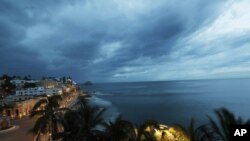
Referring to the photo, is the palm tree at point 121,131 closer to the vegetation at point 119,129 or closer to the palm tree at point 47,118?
the vegetation at point 119,129

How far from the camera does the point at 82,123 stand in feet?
63.1

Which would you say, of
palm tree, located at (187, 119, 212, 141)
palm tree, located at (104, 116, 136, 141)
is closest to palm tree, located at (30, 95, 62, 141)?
palm tree, located at (104, 116, 136, 141)

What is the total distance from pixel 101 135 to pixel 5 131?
20.4 meters

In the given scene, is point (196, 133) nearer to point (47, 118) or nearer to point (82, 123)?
point (82, 123)

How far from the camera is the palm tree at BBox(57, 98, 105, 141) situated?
19.0m

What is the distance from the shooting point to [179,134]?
18062 mm

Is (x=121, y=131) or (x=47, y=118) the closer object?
(x=121, y=131)

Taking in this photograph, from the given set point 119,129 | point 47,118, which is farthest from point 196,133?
point 47,118

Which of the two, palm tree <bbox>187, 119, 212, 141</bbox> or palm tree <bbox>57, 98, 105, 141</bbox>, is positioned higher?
palm tree <bbox>57, 98, 105, 141</bbox>

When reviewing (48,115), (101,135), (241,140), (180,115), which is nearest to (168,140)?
(101,135)

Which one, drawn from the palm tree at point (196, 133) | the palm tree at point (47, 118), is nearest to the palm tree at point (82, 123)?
the palm tree at point (47, 118)

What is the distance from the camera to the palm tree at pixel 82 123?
19.0 meters

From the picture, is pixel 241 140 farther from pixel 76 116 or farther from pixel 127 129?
pixel 76 116

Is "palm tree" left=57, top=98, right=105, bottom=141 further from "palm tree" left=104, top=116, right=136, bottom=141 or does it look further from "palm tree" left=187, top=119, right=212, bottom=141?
"palm tree" left=187, top=119, right=212, bottom=141
